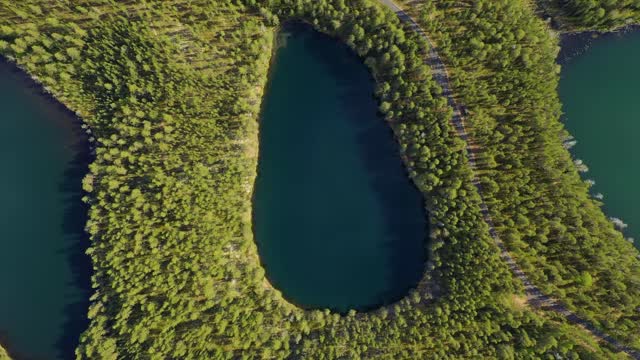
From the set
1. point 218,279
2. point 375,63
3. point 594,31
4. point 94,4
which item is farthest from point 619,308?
point 94,4

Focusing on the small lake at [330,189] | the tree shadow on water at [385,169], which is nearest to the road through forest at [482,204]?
the tree shadow on water at [385,169]

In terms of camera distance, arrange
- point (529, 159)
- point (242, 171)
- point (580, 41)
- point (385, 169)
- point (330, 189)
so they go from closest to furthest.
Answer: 1. point (529, 159)
2. point (580, 41)
3. point (242, 171)
4. point (385, 169)
5. point (330, 189)

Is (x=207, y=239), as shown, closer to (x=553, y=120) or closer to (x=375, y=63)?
(x=375, y=63)

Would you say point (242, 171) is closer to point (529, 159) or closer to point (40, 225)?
point (40, 225)

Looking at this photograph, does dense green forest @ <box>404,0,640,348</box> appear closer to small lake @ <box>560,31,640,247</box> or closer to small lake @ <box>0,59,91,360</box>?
small lake @ <box>560,31,640,247</box>

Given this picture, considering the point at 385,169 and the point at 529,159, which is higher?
the point at 529,159

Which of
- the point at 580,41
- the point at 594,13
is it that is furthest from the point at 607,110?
the point at 594,13

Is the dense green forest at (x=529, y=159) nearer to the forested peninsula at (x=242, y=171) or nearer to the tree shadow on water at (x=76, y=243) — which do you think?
the forested peninsula at (x=242, y=171)
